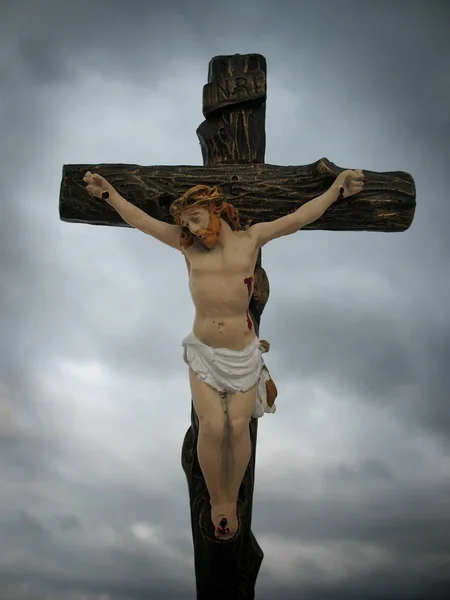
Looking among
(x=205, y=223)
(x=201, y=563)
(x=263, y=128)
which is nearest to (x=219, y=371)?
(x=205, y=223)

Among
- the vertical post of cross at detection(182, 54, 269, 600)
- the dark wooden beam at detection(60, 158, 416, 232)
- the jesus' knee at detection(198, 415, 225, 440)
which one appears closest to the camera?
the jesus' knee at detection(198, 415, 225, 440)

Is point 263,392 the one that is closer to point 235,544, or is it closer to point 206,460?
point 206,460

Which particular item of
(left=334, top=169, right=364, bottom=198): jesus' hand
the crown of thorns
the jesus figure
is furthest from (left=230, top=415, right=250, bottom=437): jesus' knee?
(left=334, top=169, right=364, bottom=198): jesus' hand

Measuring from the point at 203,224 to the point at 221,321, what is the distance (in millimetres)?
377

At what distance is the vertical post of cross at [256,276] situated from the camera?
347 centimetres

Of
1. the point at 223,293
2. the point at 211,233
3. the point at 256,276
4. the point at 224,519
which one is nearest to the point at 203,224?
the point at 211,233

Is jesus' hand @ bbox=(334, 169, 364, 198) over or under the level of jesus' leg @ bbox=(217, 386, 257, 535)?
over

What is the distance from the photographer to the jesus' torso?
3340 millimetres

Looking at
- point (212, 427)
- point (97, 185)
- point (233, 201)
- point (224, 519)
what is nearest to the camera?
point (212, 427)

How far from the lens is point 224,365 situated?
10.8 feet

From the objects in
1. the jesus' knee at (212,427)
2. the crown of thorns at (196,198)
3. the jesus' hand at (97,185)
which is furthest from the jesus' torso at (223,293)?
the jesus' hand at (97,185)

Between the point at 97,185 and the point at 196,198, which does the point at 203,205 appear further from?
the point at 97,185

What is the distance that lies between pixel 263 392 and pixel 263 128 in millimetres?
1190

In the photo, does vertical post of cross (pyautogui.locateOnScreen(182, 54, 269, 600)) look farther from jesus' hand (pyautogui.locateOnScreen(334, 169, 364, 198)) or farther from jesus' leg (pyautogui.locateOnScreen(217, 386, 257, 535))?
jesus' hand (pyautogui.locateOnScreen(334, 169, 364, 198))
